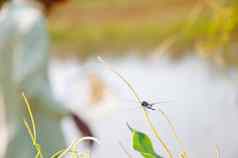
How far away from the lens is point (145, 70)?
635cm

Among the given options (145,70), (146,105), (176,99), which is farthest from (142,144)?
(145,70)

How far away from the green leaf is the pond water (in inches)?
85.2

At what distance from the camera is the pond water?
356 centimetres

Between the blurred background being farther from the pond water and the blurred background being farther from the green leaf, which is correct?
the green leaf

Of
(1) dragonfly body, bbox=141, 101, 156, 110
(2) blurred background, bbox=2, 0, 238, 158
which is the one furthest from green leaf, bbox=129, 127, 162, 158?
(2) blurred background, bbox=2, 0, 238, 158

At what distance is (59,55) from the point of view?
7.27 m

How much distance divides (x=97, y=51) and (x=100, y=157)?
139 inches

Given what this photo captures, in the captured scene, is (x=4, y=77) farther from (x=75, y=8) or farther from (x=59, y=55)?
(x=75, y=8)

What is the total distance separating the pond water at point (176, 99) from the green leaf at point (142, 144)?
7.10ft

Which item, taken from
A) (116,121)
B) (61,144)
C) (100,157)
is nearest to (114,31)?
(116,121)

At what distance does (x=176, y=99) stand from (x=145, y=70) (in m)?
1.67

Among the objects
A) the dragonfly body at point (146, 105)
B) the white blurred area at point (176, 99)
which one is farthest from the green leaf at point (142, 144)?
the white blurred area at point (176, 99)

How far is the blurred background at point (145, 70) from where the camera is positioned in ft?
7.62

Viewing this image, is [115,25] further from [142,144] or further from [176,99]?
[142,144]
